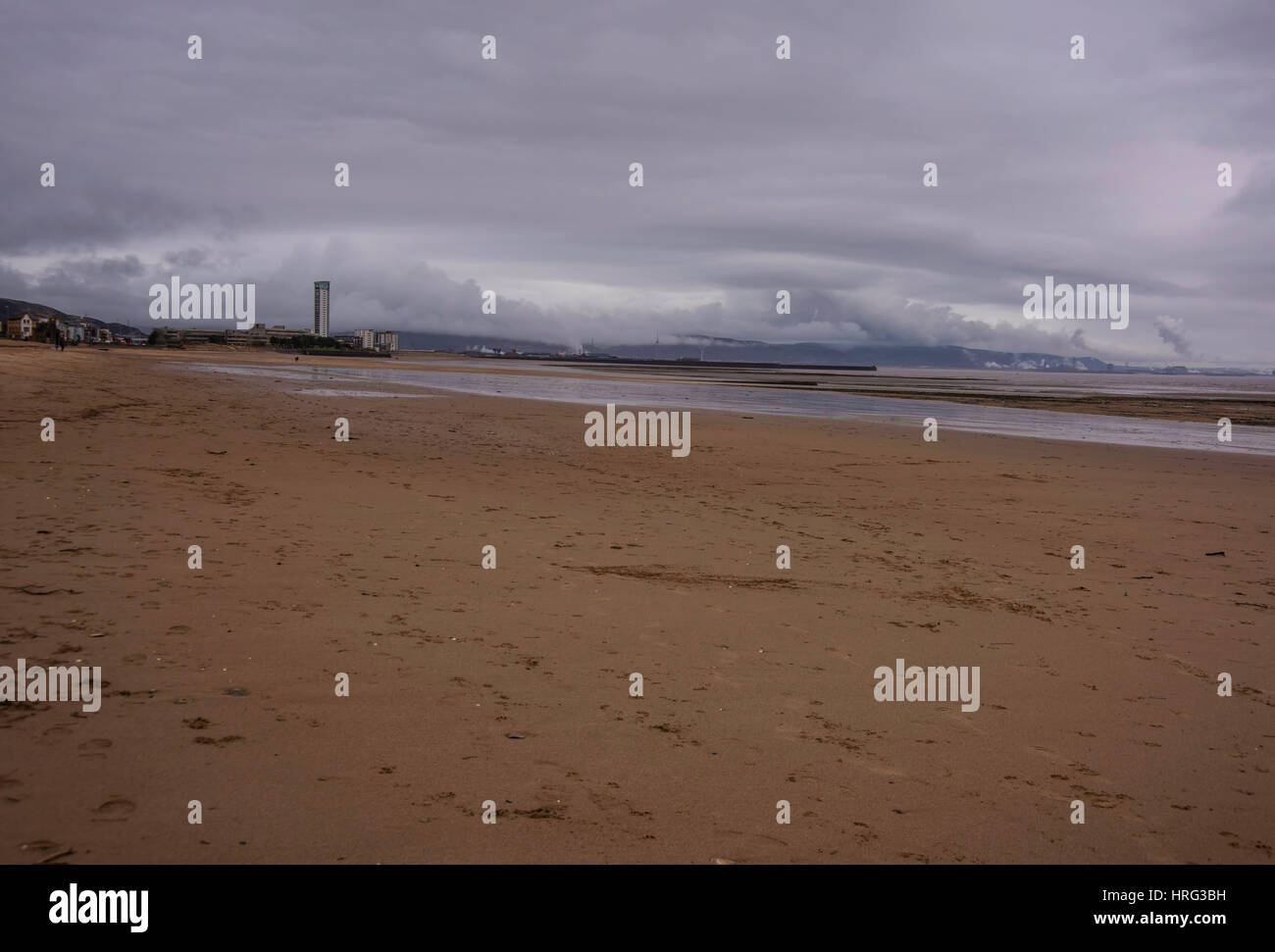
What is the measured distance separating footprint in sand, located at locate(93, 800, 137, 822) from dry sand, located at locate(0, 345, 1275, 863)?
41 millimetres

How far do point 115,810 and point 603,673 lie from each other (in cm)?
355

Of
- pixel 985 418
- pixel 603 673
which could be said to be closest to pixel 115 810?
pixel 603 673

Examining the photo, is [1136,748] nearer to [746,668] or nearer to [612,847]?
[746,668]

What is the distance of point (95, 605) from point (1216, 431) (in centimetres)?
4367

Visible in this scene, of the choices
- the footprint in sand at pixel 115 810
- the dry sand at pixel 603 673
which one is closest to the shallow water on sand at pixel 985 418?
the dry sand at pixel 603 673

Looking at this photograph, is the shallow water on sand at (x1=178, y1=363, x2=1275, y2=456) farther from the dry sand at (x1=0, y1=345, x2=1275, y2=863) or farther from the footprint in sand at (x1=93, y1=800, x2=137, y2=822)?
the footprint in sand at (x1=93, y1=800, x2=137, y2=822)

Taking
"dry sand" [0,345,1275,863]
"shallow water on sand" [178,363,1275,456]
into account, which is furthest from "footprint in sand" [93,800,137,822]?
"shallow water on sand" [178,363,1275,456]

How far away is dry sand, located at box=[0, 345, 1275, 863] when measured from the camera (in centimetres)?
471

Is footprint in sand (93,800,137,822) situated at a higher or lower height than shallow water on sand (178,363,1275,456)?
lower

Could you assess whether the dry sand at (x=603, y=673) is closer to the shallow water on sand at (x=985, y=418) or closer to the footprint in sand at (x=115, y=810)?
the footprint in sand at (x=115, y=810)

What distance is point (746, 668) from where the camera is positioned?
23.9ft

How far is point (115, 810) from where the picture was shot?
4465mm

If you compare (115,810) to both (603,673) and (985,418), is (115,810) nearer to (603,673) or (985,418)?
(603,673)
